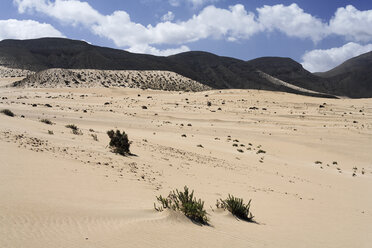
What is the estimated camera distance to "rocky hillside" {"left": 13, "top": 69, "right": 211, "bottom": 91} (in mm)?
62281

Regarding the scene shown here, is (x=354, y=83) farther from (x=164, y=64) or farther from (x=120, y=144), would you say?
(x=120, y=144)

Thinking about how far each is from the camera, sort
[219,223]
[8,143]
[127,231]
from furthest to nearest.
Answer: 1. [8,143]
2. [219,223]
3. [127,231]

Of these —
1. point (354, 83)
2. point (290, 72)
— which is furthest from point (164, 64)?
point (354, 83)

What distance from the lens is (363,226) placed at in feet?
27.7

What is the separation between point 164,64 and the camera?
109 m

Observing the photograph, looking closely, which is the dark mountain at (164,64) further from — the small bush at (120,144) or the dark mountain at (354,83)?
the small bush at (120,144)

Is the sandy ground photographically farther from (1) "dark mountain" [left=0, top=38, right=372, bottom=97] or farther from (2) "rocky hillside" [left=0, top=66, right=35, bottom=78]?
(1) "dark mountain" [left=0, top=38, right=372, bottom=97]

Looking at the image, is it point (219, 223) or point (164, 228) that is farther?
point (219, 223)

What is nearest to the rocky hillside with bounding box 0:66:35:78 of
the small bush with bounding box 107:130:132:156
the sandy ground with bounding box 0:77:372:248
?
the sandy ground with bounding box 0:77:372:248

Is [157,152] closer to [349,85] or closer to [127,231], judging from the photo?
[127,231]

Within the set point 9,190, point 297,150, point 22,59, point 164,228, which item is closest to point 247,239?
point 164,228

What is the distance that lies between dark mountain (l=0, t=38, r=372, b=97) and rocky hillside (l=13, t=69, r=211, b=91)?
20683 mm

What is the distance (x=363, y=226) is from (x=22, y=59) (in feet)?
Answer: 366

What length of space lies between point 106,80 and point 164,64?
138 feet
